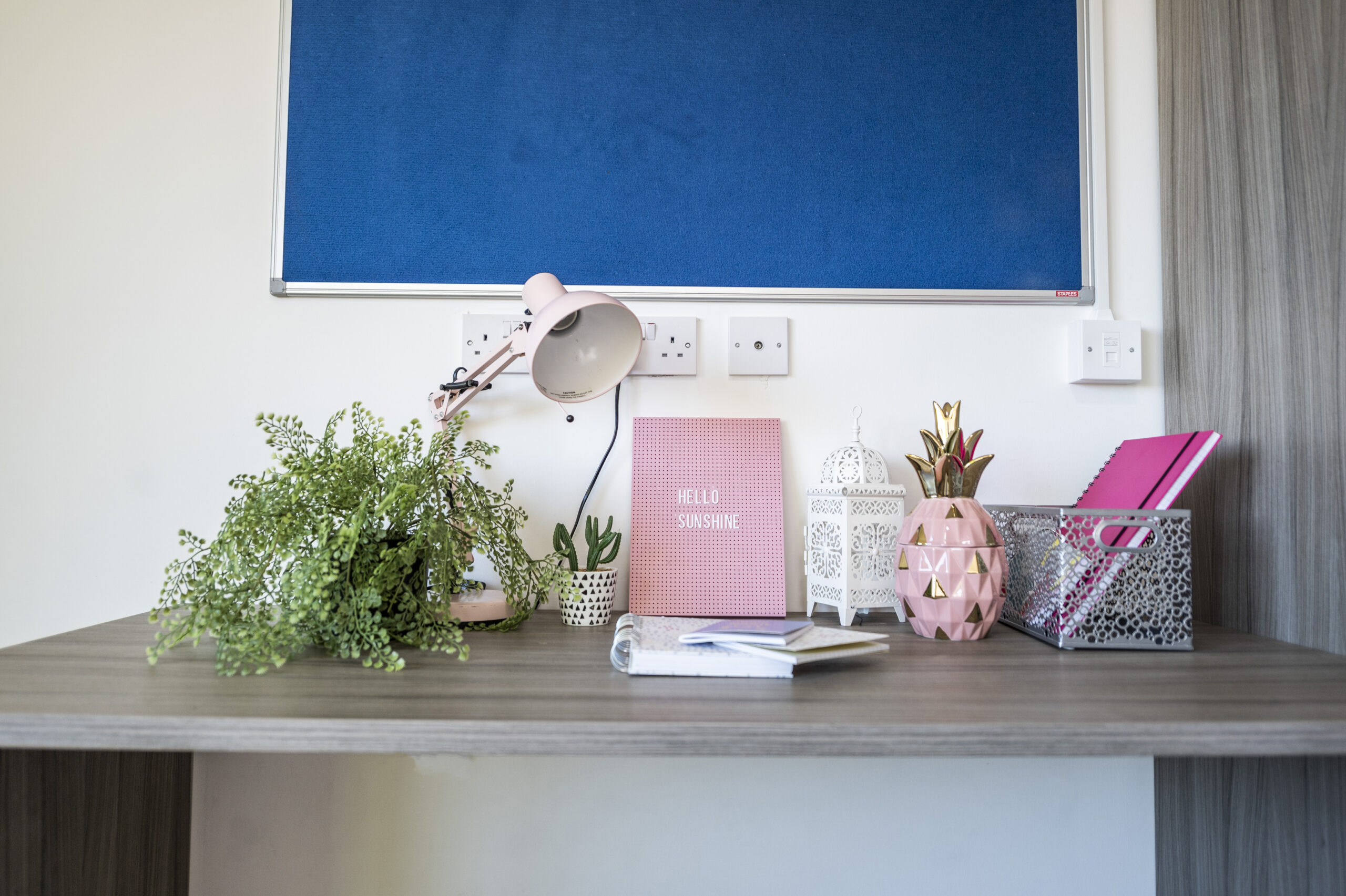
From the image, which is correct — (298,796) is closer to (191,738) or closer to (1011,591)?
(191,738)

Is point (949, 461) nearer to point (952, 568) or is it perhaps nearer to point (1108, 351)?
point (952, 568)

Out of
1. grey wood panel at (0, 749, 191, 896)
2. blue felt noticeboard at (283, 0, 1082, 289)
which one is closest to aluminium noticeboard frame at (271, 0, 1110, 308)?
blue felt noticeboard at (283, 0, 1082, 289)

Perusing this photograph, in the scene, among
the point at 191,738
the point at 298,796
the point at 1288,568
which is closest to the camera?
the point at 191,738

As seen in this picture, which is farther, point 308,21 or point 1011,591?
point 308,21

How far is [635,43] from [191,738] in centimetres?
112

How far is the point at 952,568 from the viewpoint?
2.85 ft

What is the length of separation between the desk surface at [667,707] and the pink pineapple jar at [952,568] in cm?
10

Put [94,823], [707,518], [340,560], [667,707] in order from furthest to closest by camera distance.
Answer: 1. [707,518]
2. [94,823]
3. [340,560]
4. [667,707]

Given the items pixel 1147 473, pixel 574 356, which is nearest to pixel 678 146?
pixel 574 356

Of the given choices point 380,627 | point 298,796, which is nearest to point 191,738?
point 380,627

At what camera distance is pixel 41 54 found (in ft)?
3.77

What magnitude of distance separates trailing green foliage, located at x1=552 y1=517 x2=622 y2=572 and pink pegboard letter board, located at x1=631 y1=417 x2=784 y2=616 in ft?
0.11

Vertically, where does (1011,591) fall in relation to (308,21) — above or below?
below

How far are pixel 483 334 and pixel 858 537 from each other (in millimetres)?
659
